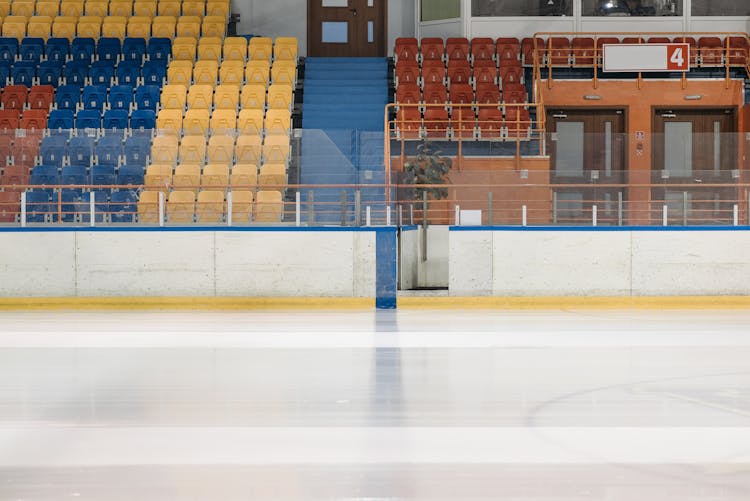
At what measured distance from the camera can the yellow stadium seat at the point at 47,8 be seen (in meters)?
22.0

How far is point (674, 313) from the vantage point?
13164mm

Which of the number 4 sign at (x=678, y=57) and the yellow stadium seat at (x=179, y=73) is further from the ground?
the number 4 sign at (x=678, y=57)

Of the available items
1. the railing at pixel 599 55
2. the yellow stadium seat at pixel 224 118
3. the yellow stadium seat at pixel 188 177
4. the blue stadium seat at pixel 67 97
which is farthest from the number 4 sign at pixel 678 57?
the blue stadium seat at pixel 67 97

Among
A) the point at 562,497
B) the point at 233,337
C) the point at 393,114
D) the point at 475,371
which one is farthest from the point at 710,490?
the point at 393,114

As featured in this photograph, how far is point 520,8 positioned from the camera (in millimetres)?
21609

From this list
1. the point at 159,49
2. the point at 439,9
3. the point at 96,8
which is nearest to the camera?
the point at 159,49

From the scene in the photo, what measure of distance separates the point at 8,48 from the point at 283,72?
5.49 m

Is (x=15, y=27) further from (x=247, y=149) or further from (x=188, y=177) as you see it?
(x=247, y=149)

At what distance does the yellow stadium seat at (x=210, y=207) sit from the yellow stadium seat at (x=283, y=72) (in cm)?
611

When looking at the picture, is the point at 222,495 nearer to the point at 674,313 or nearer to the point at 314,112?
the point at 674,313

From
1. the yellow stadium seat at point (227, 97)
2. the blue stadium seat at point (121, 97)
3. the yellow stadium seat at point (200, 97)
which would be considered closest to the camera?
the yellow stadium seat at point (200, 97)

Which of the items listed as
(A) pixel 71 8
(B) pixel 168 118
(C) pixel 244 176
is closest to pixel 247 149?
(C) pixel 244 176

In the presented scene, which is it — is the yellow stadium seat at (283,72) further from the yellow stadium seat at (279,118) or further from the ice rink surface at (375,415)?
the ice rink surface at (375,415)

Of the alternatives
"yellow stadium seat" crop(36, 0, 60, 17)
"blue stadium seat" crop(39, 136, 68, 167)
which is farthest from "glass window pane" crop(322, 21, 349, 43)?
"blue stadium seat" crop(39, 136, 68, 167)
